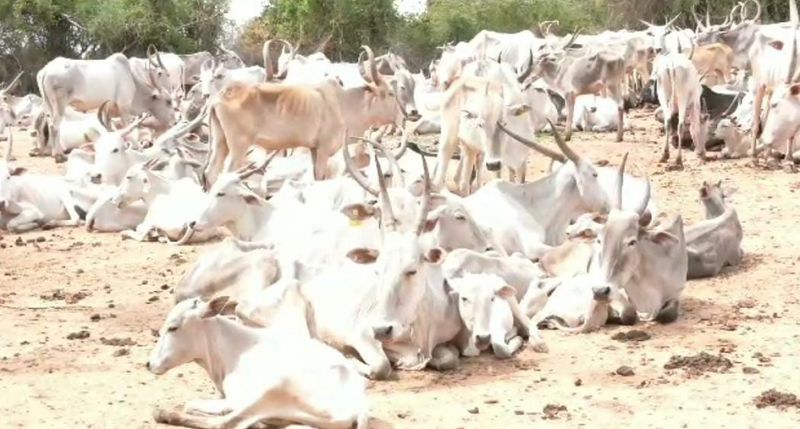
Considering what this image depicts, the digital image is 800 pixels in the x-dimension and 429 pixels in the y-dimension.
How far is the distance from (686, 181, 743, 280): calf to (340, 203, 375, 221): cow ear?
89.5 inches

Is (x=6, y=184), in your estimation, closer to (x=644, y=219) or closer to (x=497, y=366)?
(x=644, y=219)

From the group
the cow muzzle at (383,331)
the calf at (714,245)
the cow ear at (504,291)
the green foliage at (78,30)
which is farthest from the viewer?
the green foliage at (78,30)

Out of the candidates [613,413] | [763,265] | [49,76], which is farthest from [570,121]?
[613,413]

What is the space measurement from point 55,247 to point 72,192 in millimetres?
1369

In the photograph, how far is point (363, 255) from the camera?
23.2 feet

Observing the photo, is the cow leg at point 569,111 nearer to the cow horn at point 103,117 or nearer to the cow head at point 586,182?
the cow horn at point 103,117

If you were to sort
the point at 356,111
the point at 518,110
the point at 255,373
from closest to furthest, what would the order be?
the point at 255,373 → the point at 518,110 → the point at 356,111

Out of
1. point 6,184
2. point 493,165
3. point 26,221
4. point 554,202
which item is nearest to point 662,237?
point 554,202

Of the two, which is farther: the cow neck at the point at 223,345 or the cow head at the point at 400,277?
the cow head at the point at 400,277

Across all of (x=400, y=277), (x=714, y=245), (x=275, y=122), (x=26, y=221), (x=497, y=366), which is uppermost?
(x=275, y=122)

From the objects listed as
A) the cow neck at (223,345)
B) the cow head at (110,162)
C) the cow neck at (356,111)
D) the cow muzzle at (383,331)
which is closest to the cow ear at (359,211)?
the cow muzzle at (383,331)

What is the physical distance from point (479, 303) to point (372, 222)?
158cm

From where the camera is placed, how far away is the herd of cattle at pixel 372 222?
19.1 ft

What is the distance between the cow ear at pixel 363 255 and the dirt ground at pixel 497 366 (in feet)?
2.57
